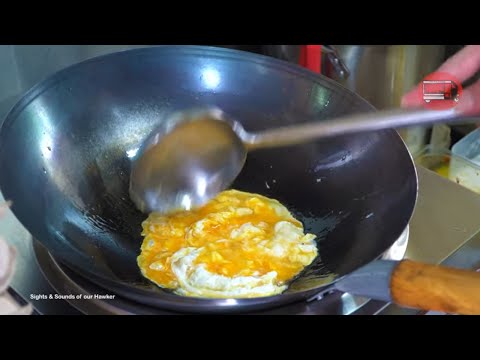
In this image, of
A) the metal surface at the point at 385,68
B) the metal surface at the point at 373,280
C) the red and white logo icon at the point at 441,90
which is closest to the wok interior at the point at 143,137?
the metal surface at the point at 373,280

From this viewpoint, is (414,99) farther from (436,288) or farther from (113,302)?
(113,302)

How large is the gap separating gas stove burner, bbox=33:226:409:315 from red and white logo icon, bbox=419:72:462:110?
48cm

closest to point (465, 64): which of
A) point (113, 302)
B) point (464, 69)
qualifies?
point (464, 69)

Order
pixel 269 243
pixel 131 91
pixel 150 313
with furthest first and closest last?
pixel 131 91 < pixel 269 243 < pixel 150 313

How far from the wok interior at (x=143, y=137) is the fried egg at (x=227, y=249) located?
29mm

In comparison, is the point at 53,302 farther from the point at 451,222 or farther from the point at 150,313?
the point at 451,222

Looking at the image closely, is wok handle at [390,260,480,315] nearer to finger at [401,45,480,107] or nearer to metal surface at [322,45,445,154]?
finger at [401,45,480,107]

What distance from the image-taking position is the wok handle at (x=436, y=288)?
0.77 m

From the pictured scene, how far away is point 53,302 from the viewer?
0.85 m

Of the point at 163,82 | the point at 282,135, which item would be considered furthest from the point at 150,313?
the point at 163,82

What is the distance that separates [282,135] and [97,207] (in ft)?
1.11
